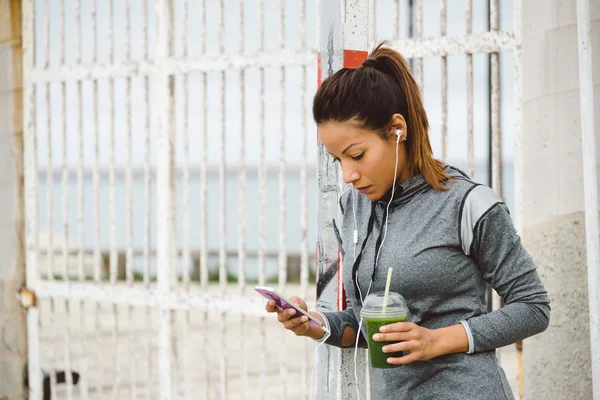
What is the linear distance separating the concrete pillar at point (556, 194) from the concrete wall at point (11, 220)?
2.80 meters

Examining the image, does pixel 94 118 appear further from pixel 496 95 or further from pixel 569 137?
pixel 569 137

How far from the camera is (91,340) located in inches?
341

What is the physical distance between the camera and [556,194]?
8.42ft

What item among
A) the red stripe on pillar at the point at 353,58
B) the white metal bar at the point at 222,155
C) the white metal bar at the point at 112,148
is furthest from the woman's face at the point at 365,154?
the white metal bar at the point at 112,148

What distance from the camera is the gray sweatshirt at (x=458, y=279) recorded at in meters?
1.60

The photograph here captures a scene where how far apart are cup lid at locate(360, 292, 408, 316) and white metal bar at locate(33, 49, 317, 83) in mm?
1697

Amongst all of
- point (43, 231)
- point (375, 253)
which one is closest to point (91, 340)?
point (375, 253)

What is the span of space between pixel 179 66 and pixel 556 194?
1850 mm

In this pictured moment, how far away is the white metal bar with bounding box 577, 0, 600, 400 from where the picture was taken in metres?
2.26

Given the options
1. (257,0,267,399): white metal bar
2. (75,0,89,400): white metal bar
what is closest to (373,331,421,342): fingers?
(257,0,267,399): white metal bar

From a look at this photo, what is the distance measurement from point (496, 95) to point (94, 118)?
210cm

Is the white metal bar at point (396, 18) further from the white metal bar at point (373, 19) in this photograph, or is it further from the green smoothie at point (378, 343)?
the green smoothie at point (378, 343)

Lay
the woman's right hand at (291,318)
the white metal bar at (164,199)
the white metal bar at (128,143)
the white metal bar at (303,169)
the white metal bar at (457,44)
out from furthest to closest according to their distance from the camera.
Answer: the white metal bar at (128,143) < the white metal bar at (164,199) < the white metal bar at (303,169) < the white metal bar at (457,44) < the woman's right hand at (291,318)

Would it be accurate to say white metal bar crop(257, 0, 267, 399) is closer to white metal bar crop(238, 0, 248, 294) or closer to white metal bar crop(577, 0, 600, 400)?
white metal bar crop(238, 0, 248, 294)
